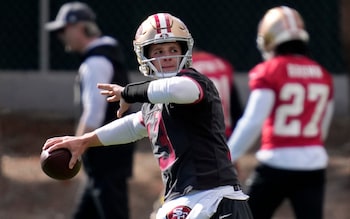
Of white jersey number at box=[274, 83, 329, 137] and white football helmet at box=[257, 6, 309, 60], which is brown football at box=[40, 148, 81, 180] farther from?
white football helmet at box=[257, 6, 309, 60]

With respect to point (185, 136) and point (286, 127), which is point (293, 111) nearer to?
point (286, 127)

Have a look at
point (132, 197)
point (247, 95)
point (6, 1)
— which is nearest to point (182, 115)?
point (132, 197)

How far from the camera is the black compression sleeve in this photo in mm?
6508

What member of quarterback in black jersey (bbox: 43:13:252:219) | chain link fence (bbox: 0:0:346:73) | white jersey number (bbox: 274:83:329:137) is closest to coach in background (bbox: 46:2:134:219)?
white jersey number (bbox: 274:83:329:137)

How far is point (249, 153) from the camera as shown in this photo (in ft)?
42.7

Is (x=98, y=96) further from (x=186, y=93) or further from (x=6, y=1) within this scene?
(x=6, y=1)

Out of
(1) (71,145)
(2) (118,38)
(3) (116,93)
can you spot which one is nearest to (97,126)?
(1) (71,145)

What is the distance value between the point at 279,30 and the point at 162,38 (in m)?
2.39

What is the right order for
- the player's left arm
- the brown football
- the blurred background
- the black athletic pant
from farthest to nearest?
the blurred background < the player's left arm < the black athletic pant < the brown football

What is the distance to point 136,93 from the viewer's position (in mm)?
6531

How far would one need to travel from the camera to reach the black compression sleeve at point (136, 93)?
6.51 meters

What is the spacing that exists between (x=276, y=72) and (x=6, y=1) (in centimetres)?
654

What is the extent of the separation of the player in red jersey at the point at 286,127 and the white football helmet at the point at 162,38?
196 centimetres

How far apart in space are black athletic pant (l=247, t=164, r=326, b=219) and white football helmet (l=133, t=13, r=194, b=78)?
7.30ft
